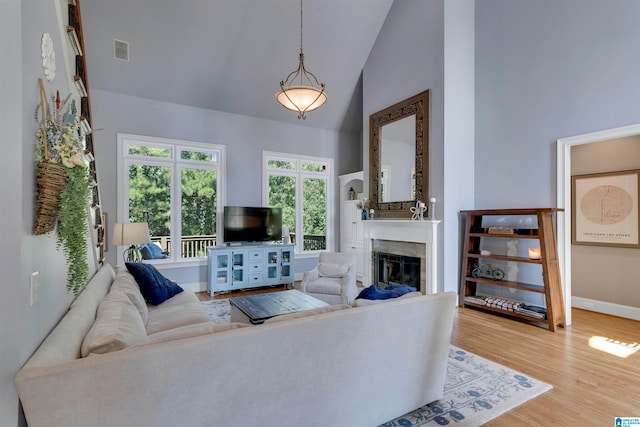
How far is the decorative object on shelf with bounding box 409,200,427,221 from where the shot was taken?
4.77 m

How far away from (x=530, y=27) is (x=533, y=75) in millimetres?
694

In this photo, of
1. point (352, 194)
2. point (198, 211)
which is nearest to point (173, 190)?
point (198, 211)

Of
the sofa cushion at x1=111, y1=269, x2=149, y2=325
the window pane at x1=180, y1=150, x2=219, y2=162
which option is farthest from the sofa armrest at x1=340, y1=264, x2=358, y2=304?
the window pane at x1=180, y1=150, x2=219, y2=162

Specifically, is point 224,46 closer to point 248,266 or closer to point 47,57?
point 248,266

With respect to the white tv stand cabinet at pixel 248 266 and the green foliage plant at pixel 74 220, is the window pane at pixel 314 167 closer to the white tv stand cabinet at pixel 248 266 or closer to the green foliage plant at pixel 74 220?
the white tv stand cabinet at pixel 248 266

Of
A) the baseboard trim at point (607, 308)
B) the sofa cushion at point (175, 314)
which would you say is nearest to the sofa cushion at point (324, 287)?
the sofa cushion at point (175, 314)

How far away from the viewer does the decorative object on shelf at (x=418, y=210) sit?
4770 mm

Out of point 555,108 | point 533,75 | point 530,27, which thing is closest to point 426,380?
point 555,108

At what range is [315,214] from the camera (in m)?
7.05

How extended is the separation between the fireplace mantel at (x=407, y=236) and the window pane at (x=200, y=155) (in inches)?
125

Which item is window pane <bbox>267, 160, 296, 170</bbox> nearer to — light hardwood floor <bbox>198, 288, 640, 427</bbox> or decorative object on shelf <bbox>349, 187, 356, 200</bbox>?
decorative object on shelf <bbox>349, 187, 356, 200</bbox>

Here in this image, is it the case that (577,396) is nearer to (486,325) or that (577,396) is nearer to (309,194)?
(486,325)

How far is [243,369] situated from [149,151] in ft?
16.7

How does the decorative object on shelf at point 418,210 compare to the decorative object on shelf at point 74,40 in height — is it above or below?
below
